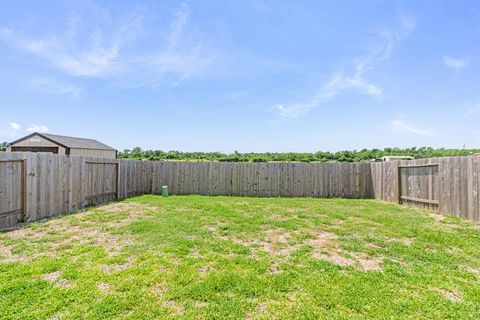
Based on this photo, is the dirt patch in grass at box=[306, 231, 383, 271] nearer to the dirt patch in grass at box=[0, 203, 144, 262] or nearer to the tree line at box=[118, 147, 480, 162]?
the dirt patch in grass at box=[0, 203, 144, 262]

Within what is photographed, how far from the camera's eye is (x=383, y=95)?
985cm

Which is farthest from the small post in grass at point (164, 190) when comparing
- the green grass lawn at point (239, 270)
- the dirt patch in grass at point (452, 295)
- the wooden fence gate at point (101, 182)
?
the dirt patch in grass at point (452, 295)

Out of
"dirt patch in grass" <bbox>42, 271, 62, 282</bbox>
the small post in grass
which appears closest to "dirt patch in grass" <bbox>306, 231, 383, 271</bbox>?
"dirt patch in grass" <bbox>42, 271, 62, 282</bbox>

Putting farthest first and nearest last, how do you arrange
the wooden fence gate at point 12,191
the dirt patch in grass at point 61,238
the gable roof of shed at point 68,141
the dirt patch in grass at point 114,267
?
the gable roof of shed at point 68,141, the wooden fence gate at point 12,191, the dirt patch in grass at point 61,238, the dirt patch in grass at point 114,267

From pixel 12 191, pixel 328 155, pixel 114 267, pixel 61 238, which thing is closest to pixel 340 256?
pixel 114 267

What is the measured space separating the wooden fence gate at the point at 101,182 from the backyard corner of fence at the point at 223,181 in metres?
Result: 0.03

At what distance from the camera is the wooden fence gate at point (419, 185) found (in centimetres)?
666

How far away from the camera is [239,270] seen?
2812mm

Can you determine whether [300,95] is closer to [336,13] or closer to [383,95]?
[383,95]

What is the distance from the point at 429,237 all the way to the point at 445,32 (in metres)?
6.55

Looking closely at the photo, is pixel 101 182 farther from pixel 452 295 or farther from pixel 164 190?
pixel 452 295

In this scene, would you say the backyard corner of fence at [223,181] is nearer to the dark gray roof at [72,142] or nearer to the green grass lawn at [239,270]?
the green grass lawn at [239,270]

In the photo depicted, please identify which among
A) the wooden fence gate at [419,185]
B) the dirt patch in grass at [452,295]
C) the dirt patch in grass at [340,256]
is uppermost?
the wooden fence gate at [419,185]

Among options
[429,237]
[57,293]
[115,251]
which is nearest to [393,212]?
[429,237]
